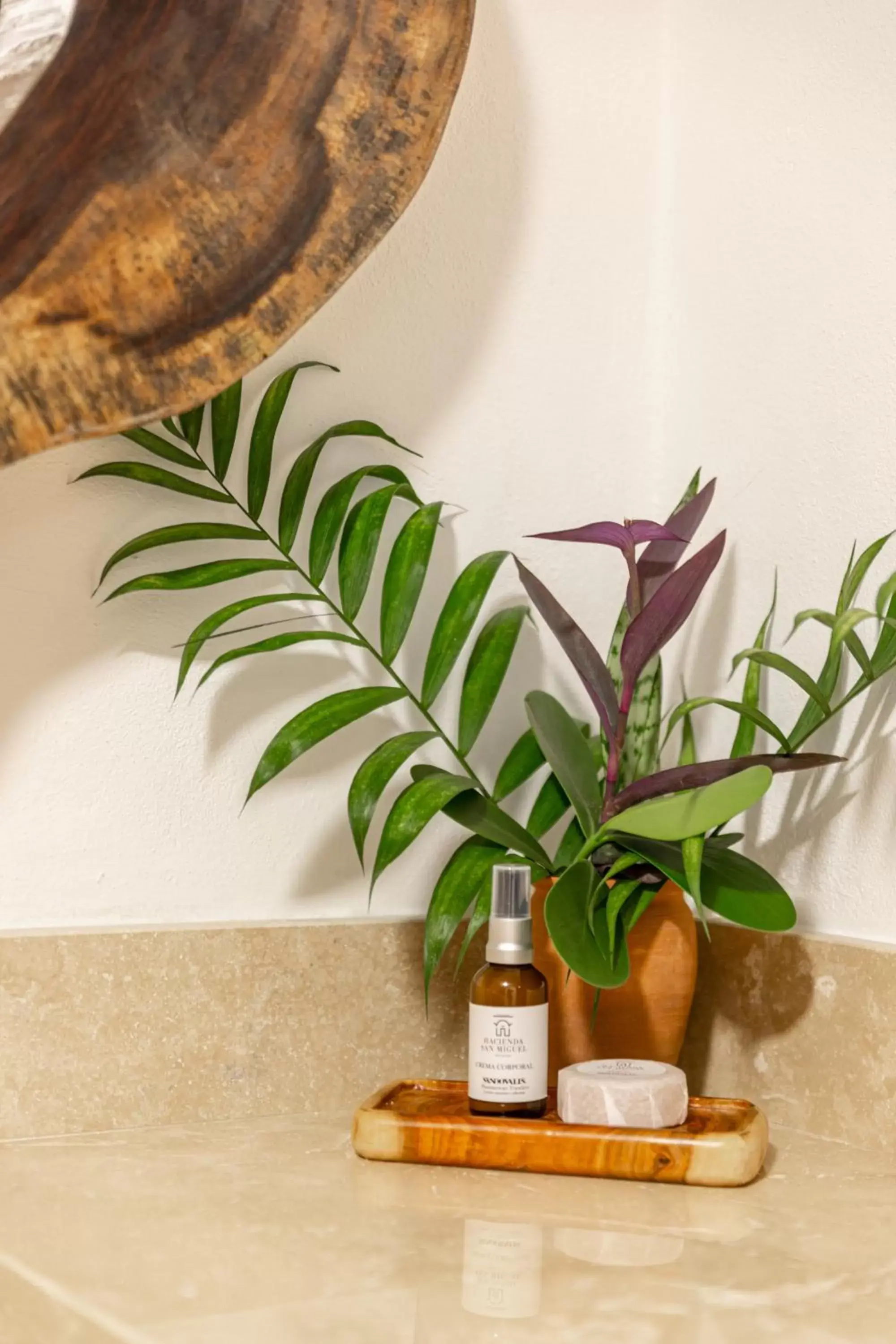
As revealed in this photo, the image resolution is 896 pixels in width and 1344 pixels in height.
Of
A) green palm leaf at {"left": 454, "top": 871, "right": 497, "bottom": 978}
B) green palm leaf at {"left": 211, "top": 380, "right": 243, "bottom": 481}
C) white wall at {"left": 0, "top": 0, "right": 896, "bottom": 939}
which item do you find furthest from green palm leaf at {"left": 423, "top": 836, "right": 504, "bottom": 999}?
green palm leaf at {"left": 211, "top": 380, "right": 243, "bottom": 481}

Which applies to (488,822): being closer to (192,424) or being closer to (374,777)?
(374,777)

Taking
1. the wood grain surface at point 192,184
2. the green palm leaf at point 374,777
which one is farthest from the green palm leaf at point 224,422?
the green palm leaf at point 374,777

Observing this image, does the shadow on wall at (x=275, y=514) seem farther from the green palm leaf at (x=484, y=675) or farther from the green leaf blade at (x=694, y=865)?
the green leaf blade at (x=694, y=865)

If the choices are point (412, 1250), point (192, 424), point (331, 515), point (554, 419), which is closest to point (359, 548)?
point (331, 515)

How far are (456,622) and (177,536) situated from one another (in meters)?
0.21

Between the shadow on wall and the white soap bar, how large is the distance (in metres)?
0.26

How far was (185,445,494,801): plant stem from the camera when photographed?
93 centimetres

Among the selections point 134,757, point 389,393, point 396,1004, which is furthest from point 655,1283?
point 389,393

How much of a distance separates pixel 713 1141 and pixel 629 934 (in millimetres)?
151

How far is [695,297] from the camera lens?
1.09m

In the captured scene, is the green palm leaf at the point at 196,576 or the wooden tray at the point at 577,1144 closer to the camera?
the wooden tray at the point at 577,1144

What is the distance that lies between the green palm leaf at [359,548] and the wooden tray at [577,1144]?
34 cm

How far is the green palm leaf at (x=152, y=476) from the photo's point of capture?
894 millimetres

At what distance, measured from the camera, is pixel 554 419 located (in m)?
1.10
